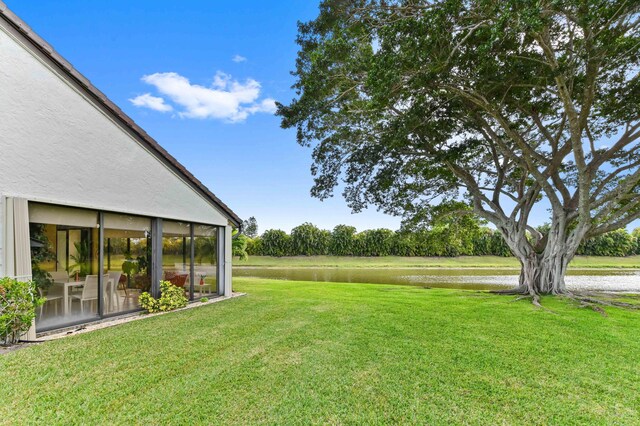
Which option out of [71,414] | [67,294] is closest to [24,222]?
[67,294]

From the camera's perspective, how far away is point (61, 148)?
6.09 meters

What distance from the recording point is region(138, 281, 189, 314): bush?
25.5 ft

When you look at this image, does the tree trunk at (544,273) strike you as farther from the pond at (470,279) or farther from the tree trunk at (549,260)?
the pond at (470,279)

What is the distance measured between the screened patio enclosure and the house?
0.02 metres

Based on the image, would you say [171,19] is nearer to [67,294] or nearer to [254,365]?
[67,294]

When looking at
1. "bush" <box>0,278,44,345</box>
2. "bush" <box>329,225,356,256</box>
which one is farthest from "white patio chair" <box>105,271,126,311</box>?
"bush" <box>329,225,356,256</box>

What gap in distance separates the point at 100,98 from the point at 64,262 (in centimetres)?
356

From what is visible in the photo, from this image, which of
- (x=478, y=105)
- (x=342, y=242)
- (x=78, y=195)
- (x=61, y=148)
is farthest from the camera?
(x=342, y=242)

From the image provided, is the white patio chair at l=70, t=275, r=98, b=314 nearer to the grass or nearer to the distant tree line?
the grass

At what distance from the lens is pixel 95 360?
449cm

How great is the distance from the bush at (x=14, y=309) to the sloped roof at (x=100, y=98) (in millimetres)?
3905

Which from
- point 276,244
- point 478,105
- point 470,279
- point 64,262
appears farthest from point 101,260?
point 276,244

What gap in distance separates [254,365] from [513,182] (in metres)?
14.0

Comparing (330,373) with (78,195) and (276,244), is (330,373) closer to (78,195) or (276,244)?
(78,195)
